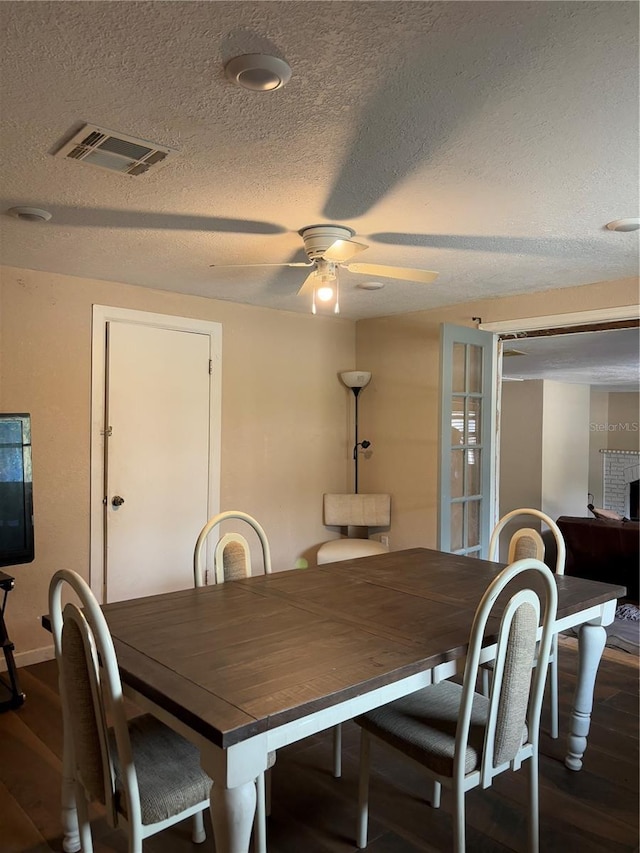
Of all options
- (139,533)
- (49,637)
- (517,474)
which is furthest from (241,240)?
(517,474)

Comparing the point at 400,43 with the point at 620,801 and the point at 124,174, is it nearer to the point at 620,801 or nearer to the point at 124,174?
the point at 124,174

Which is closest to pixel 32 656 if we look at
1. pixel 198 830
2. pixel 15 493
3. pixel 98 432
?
pixel 15 493

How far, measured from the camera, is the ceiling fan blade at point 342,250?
252cm

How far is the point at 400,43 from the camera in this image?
135cm

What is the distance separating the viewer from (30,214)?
8.03 ft

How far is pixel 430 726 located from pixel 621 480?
7393mm

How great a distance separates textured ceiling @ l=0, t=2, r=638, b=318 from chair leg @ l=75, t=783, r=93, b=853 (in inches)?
74.7

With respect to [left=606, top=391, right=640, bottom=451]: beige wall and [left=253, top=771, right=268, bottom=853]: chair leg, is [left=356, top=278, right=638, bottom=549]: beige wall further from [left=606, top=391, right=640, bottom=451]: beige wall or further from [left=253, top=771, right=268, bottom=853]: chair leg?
[left=606, top=391, right=640, bottom=451]: beige wall

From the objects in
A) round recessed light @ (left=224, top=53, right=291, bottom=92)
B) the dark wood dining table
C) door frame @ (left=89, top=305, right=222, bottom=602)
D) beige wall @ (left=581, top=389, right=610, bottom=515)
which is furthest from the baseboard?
beige wall @ (left=581, top=389, right=610, bottom=515)

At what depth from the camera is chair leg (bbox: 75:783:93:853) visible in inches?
63.4

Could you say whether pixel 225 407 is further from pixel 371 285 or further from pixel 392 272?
pixel 392 272

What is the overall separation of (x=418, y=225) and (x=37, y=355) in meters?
2.28

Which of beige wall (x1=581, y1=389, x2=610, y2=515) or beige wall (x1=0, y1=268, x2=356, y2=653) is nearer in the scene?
beige wall (x1=0, y1=268, x2=356, y2=653)

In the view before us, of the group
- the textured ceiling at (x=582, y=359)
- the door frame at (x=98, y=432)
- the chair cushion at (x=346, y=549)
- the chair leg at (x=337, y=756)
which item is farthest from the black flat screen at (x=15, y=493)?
the textured ceiling at (x=582, y=359)
